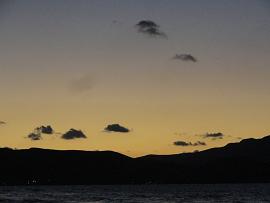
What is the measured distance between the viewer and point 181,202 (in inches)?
7515

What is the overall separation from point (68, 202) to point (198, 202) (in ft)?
132

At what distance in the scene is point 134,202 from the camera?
195 meters

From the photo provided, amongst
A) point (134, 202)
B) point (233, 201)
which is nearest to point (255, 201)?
point (233, 201)

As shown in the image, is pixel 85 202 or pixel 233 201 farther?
pixel 233 201

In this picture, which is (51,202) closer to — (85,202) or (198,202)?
(85,202)

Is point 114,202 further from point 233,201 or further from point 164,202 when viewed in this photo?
point 233,201

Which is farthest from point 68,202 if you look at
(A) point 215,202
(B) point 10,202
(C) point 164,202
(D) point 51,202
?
(A) point 215,202

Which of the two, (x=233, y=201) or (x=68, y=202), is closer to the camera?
(x=68, y=202)

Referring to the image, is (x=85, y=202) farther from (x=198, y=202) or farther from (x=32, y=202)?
(x=198, y=202)

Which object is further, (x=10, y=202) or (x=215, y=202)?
(x=215, y=202)

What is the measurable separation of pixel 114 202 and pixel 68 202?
1588 cm

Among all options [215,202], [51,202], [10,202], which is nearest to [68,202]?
[51,202]

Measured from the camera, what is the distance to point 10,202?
17812cm

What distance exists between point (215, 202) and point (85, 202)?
41.0 metres
